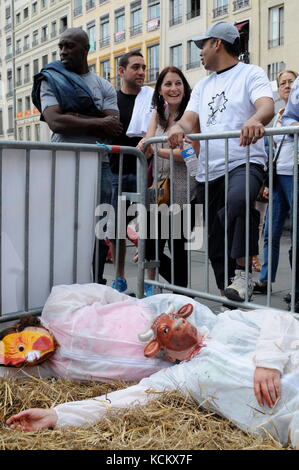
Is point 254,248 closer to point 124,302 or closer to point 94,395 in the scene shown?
point 124,302

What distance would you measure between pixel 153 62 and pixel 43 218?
112 ft

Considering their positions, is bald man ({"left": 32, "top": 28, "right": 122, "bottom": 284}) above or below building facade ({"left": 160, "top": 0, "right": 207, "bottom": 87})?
below

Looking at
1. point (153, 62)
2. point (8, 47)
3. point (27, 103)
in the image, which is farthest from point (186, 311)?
point (8, 47)

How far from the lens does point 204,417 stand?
2428 millimetres

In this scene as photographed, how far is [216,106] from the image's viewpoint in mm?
3920

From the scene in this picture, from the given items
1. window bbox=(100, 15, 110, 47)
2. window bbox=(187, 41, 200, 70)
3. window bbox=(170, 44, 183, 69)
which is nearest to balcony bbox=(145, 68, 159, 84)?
window bbox=(170, 44, 183, 69)

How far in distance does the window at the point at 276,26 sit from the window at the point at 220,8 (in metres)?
3.31

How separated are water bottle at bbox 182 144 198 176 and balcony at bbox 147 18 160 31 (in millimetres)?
33460

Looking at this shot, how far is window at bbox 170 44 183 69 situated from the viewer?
110 ft

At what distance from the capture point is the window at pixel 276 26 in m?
26.7

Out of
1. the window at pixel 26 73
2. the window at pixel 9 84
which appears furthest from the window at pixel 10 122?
the window at pixel 26 73

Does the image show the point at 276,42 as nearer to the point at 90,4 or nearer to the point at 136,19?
the point at 136,19

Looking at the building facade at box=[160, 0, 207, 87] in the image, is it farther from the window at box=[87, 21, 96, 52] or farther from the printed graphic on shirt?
the printed graphic on shirt

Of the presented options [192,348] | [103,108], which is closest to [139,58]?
[103,108]
